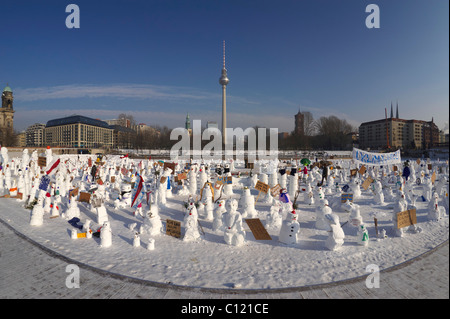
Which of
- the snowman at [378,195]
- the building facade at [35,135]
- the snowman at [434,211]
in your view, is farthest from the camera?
the building facade at [35,135]

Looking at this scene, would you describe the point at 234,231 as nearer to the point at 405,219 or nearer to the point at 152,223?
the point at 152,223

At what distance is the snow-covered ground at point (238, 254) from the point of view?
5023mm

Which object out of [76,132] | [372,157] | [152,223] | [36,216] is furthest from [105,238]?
[76,132]

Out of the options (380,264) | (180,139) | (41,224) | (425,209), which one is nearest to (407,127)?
(180,139)

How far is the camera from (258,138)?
2128 inches

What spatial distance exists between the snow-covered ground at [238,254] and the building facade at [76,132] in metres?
86.4

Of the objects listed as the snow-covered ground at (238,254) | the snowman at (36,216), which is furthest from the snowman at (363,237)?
the snowman at (36,216)

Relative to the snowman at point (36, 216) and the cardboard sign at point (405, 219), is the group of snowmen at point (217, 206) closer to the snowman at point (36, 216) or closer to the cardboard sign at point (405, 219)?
the snowman at point (36, 216)

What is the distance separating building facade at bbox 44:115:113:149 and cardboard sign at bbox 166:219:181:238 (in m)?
87.2

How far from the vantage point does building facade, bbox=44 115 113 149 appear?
287 ft

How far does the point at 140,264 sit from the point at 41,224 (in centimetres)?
533

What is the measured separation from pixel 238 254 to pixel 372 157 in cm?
1106

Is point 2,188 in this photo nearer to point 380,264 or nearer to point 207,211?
point 207,211

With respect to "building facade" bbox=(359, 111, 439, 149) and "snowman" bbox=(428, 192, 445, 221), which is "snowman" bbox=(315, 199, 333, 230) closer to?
"snowman" bbox=(428, 192, 445, 221)
